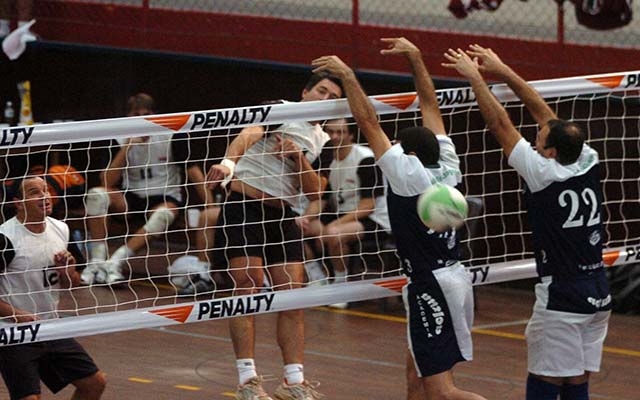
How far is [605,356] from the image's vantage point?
1090cm

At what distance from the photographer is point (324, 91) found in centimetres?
866

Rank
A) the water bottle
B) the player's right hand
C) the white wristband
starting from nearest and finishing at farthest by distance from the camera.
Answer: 1. the player's right hand
2. the white wristband
3. the water bottle

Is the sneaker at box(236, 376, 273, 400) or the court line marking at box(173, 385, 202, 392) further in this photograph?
the court line marking at box(173, 385, 202, 392)

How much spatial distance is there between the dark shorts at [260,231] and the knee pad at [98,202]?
446cm

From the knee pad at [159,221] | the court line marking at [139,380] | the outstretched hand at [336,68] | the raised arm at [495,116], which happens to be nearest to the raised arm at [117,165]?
the knee pad at [159,221]

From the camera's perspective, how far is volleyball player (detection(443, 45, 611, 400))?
7.59 metres

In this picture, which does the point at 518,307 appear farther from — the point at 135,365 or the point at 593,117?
the point at 135,365

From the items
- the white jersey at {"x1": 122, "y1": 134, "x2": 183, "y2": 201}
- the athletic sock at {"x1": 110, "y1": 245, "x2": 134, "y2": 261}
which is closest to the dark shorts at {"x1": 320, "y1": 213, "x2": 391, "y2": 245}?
the white jersey at {"x1": 122, "y1": 134, "x2": 183, "y2": 201}

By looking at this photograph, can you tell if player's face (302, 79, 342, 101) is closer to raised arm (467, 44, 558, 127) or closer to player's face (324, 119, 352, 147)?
raised arm (467, 44, 558, 127)

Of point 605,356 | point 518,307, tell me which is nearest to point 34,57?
point 518,307

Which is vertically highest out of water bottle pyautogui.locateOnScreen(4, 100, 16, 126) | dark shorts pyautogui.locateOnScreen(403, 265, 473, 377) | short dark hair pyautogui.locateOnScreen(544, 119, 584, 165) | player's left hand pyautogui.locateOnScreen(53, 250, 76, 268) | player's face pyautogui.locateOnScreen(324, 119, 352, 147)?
water bottle pyautogui.locateOnScreen(4, 100, 16, 126)

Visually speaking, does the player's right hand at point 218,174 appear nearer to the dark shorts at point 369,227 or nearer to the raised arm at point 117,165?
the dark shorts at point 369,227

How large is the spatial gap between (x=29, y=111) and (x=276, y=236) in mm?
7286

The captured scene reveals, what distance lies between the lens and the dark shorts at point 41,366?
7609mm
